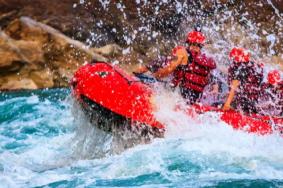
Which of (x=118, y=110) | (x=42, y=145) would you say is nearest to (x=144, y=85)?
(x=118, y=110)

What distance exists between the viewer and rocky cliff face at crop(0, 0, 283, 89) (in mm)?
11477

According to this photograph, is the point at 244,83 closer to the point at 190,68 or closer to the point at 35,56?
the point at 190,68

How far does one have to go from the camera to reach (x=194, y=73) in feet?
22.7

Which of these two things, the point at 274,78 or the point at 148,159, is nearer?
the point at 148,159

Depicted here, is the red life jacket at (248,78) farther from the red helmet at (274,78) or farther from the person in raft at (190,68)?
the person in raft at (190,68)

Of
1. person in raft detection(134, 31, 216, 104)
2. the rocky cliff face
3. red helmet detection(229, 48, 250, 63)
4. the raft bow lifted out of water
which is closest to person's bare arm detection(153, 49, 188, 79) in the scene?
person in raft detection(134, 31, 216, 104)

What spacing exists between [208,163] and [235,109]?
114 centimetres

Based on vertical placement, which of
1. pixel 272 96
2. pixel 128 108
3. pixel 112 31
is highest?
pixel 112 31

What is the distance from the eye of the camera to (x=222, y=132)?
6.50 meters

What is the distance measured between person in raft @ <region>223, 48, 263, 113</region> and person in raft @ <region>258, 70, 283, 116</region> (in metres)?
0.09

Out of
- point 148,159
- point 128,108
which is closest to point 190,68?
point 128,108

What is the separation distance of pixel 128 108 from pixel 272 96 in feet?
6.34

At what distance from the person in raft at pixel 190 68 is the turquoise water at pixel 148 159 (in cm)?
59

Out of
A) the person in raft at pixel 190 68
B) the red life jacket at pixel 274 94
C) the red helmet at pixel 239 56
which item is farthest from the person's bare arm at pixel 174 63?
the red life jacket at pixel 274 94
